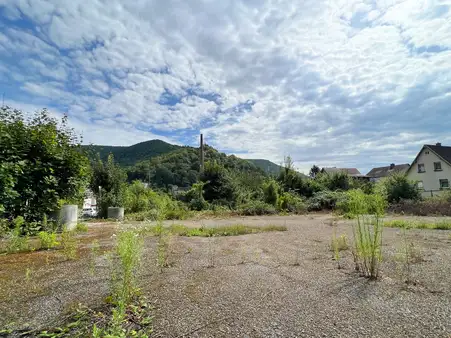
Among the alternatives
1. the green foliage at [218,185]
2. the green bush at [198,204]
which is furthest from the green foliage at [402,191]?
the green bush at [198,204]

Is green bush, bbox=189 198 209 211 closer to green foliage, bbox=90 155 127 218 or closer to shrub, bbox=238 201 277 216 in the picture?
shrub, bbox=238 201 277 216

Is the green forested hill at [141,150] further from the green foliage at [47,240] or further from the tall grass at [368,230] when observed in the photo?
the tall grass at [368,230]

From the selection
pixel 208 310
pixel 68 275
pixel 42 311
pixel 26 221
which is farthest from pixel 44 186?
pixel 208 310

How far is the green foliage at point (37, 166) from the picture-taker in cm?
488

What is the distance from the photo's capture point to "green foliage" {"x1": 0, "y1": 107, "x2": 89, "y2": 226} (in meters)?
4.88

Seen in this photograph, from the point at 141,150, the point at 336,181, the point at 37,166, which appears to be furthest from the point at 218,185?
the point at 141,150

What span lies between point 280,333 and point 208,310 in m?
0.58

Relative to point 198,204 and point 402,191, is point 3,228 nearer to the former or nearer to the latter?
point 198,204

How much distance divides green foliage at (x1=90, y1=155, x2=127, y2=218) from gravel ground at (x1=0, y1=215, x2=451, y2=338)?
332 inches

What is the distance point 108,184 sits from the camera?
12172 millimetres

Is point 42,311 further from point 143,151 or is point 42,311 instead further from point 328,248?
point 143,151

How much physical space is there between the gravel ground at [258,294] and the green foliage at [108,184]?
8.44 meters

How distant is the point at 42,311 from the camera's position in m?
1.98

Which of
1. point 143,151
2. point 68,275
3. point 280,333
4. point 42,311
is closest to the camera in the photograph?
point 280,333
